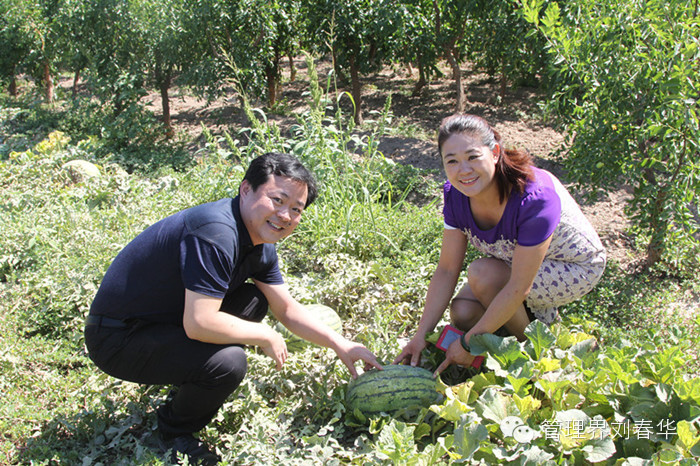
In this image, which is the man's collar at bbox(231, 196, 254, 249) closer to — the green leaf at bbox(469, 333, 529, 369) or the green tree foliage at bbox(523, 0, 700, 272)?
the green leaf at bbox(469, 333, 529, 369)

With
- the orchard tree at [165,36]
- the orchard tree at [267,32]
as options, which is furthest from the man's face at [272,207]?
the orchard tree at [165,36]

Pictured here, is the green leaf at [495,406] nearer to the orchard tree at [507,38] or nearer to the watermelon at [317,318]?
the watermelon at [317,318]

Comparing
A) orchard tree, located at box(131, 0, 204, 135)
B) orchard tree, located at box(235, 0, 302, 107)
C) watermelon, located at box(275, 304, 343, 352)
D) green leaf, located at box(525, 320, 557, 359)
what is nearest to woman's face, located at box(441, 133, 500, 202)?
green leaf, located at box(525, 320, 557, 359)

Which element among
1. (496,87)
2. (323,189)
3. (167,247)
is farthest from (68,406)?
(496,87)

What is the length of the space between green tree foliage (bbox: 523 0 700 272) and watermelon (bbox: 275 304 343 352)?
1985 mm

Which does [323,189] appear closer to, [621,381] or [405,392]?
[405,392]

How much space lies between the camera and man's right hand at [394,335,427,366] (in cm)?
276

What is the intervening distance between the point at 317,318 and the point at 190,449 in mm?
953

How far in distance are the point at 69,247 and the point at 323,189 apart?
1985 millimetres

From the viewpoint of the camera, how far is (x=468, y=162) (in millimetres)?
2492

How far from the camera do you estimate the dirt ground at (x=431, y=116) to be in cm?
485

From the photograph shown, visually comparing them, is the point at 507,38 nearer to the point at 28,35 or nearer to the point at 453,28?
the point at 453,28

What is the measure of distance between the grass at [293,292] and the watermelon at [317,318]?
3.5 inches

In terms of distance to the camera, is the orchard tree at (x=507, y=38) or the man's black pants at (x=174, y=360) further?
the orchard tree at (x=507, y=38)
